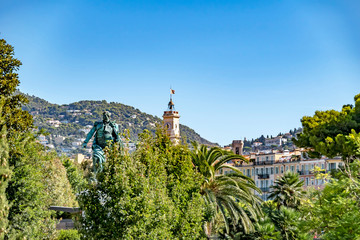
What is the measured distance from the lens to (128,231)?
17.4 metres

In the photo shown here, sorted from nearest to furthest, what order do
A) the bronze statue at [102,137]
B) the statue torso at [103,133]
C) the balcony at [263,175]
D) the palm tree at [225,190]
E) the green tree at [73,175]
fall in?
the bronze statue at [102,137]
the statue torso at [103,133]
the palm tree at [225,190]
the green tree at [73,175]
the balcony at [263,175]

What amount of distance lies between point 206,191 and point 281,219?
4.07 m

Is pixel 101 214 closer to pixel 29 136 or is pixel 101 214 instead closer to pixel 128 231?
pixel 128 231

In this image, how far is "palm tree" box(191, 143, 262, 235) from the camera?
2555 cm

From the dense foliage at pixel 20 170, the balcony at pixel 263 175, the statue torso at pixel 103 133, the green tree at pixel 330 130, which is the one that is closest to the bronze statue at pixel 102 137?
the statue torso at pixel 103 133

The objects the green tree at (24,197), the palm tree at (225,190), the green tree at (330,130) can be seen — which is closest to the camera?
the green tree at (24,197)

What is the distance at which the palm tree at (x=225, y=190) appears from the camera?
2555cm

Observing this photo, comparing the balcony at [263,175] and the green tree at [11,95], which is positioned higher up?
the balcony at [263,175]

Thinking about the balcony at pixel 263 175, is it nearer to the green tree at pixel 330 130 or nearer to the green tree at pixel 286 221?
the green tree at pixel 330 130

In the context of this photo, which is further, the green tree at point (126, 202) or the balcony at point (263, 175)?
the balcony at point (263, 175)

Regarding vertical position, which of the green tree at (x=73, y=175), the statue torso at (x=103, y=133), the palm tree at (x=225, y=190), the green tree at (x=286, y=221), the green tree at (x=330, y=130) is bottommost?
the green tree at (x=286, y=221)

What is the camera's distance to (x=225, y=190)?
2606 centimetres

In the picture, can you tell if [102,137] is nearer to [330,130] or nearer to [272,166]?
[330,130]

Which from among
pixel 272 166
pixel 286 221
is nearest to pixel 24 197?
pixel 286 221
